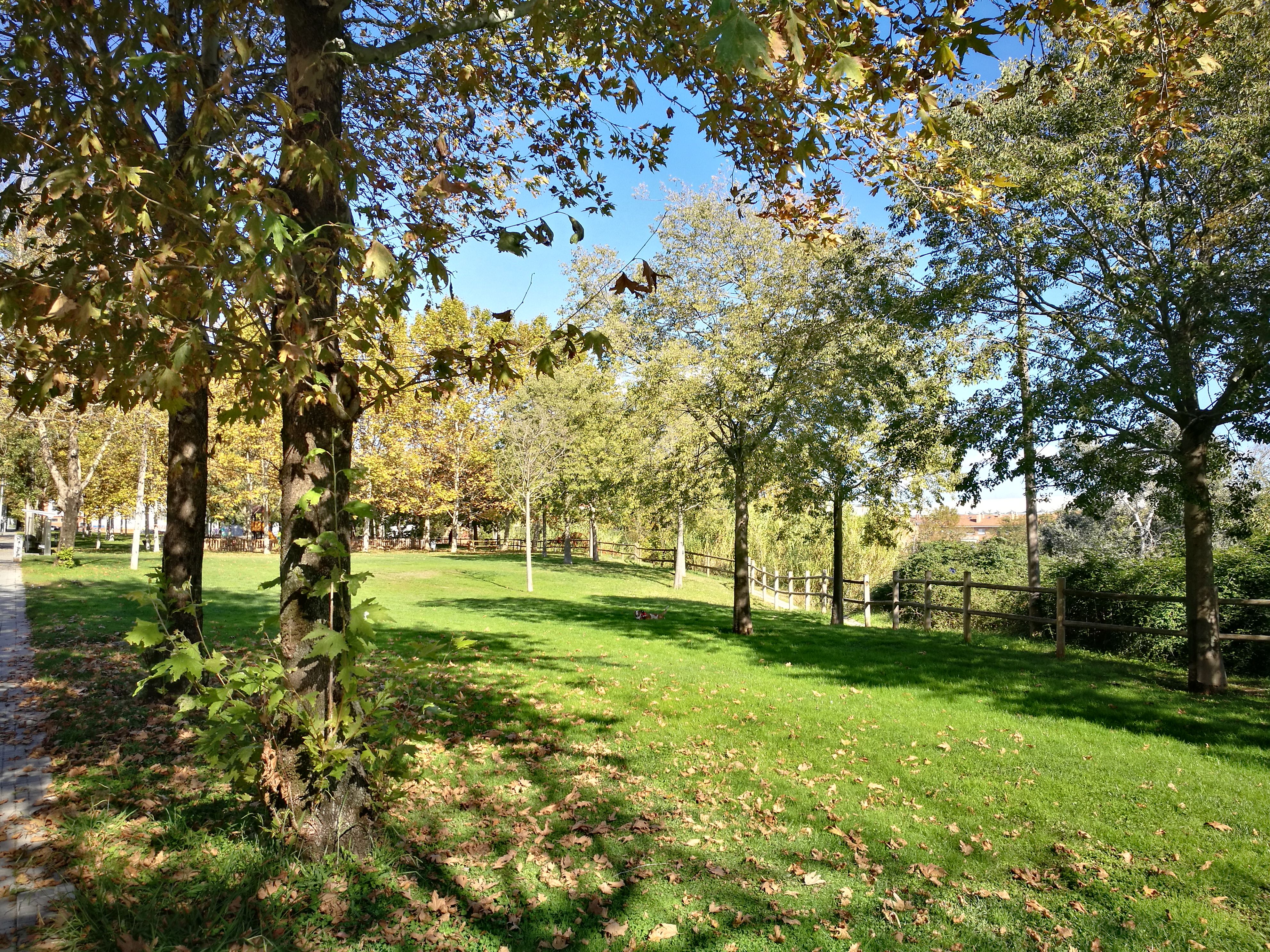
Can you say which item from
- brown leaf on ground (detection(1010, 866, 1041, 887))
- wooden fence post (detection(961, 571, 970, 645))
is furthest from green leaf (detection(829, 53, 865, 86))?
wooden fence post (detection(961, 571, 970, 645))

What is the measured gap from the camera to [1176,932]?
3635mm

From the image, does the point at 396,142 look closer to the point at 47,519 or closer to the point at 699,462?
the point at 699,462

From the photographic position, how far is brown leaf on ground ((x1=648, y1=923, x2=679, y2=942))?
345 cm

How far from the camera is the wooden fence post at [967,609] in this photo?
1302 cm

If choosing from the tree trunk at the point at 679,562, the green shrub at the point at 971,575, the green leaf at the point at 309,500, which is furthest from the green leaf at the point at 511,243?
the tree trunk at the point at 679,562

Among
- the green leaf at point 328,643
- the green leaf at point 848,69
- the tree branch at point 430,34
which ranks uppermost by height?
the tree branch at point 430,34

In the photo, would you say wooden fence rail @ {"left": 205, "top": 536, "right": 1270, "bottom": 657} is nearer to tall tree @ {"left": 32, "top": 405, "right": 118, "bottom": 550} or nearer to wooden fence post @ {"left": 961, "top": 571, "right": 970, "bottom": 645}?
wooden fence post @ {"left": 961, "top": 571, "right": 970, "bottom": 645}

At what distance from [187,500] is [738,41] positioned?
648cm

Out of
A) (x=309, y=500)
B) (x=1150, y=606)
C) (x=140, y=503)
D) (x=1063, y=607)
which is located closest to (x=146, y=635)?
(x=309, y=500)

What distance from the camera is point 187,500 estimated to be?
6.46 m

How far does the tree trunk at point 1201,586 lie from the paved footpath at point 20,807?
11.6m

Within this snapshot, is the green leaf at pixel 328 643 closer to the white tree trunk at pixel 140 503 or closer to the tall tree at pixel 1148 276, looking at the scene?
the tall tree at pixel 1148 276

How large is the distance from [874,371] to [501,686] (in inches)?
352

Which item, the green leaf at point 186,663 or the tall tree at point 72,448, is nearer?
the green leaf at point 186,663
